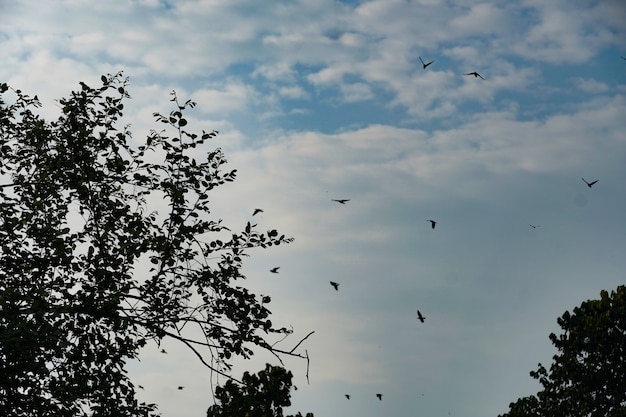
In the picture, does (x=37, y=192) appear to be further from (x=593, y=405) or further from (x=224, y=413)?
(x=593, y=405)

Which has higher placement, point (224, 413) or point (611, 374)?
point (611, 374)

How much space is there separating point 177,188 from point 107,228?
4.76 feet

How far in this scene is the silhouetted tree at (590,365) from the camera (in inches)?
1478

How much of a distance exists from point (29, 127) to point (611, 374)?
103 feet

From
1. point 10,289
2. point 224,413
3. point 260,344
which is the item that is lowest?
point 224,413

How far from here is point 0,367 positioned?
1141 centimetres

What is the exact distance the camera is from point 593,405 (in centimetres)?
3719

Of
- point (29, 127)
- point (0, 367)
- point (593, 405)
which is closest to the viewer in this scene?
point (0, 367)

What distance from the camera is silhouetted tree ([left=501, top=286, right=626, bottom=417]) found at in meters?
37.5

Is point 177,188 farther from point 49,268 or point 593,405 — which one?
point 593,405

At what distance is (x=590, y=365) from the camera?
3825 centimetres

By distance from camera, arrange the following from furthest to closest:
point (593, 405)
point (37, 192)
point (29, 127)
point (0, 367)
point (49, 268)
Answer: point (593, 405) < point (29, 127) < point (37, 192) < point (49, 268) < point (0, 367)

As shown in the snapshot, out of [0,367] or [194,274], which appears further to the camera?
[194,274]

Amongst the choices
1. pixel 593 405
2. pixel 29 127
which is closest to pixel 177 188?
pixel 29 127
